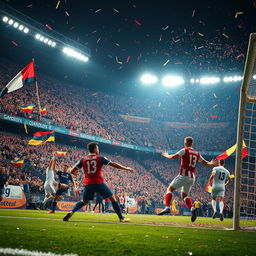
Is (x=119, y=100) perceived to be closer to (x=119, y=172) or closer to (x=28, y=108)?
A: (x=119, y=172)

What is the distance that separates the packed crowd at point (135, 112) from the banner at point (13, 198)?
452 inches

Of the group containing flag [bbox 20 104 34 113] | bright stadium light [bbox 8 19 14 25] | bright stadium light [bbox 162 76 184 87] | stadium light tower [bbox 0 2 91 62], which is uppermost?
bright stadium light [bbox 162 76 184 87]

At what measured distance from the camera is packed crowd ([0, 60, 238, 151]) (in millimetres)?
36125

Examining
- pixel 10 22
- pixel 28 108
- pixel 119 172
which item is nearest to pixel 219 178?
pixel 28 108

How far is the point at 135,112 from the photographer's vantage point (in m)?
52.5

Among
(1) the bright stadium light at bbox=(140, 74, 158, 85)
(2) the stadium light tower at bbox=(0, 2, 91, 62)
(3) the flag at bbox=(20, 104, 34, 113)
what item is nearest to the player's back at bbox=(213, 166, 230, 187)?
(3) the flag at bbox=(20, 104, 34, 113)

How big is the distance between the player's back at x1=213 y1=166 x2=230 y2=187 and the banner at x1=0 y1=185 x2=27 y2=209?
1321 cm

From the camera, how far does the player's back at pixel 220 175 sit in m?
12.2

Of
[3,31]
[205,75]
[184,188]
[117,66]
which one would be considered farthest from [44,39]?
[184,188]

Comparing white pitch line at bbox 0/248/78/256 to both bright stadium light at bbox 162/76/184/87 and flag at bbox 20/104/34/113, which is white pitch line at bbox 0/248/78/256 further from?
bright stadium light at bbox 162/76/184/87

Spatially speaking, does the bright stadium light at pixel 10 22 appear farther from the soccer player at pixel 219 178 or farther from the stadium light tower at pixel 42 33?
the soccer player at pixel 219 178

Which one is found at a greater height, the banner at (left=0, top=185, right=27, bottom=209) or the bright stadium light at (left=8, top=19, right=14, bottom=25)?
the bright stadium light at (left=8, top=19, right=14, bottom=25)

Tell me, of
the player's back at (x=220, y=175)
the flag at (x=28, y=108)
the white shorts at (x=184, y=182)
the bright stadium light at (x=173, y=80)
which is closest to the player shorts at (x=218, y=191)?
the player's back at (x=220, y=175)

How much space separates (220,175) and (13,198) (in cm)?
1364
